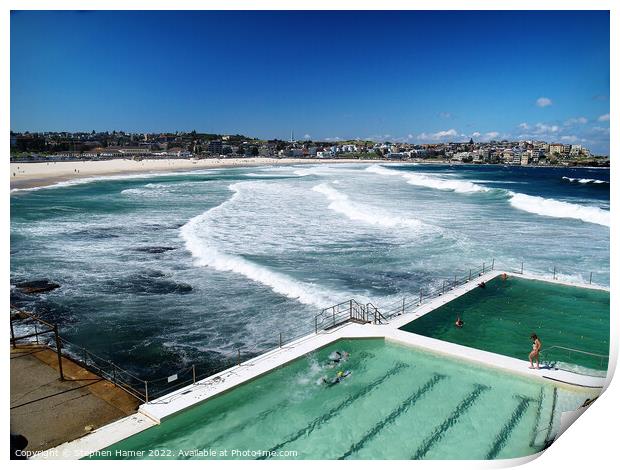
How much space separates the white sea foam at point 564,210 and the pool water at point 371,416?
24810mm

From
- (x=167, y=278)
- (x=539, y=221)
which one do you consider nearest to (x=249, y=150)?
(x=539, y=221)

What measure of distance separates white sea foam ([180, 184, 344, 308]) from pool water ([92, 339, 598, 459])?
4902 mm

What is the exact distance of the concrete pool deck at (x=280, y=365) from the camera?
19.8 ft

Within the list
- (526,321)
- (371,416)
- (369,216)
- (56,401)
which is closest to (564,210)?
(369,216)

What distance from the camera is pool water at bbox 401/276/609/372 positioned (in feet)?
32.3

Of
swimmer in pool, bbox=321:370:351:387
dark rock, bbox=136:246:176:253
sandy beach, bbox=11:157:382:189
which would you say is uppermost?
sandy beach, bbox=11:157:382:189

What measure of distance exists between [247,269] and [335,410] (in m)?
9.48

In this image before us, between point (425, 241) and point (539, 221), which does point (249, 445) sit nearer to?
point (425, 241)

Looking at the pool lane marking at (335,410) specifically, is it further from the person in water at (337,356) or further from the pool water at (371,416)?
the person in water at (337,356)

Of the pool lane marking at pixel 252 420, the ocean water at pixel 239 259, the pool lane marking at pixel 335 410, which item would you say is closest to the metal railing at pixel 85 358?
the ocean water at pixel 239 259

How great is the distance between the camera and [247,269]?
632 inches

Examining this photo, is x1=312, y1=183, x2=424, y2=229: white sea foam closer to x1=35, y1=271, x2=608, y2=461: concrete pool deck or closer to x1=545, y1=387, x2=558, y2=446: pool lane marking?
x1=35, y1=271, x2=608, y2=461: concrete pool deck

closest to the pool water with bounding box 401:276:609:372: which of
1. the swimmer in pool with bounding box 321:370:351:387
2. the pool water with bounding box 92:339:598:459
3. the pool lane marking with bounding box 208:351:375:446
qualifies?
the pool water with bounding box 92:339:598:459

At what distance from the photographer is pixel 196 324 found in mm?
11500
